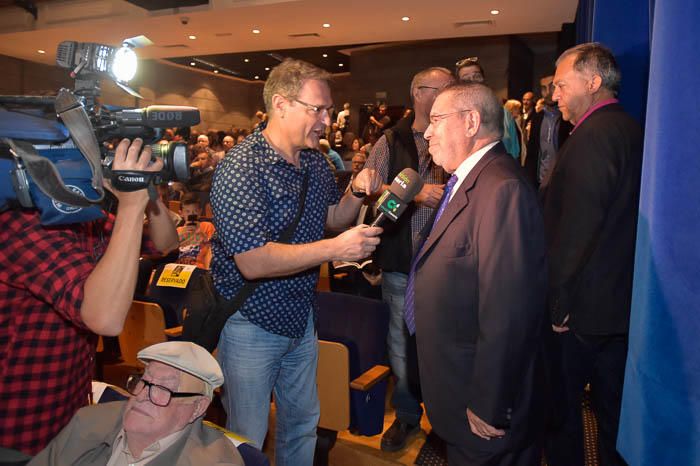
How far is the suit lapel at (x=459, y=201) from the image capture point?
5.46ft

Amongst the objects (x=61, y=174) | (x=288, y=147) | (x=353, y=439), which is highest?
(x=288, y=147)

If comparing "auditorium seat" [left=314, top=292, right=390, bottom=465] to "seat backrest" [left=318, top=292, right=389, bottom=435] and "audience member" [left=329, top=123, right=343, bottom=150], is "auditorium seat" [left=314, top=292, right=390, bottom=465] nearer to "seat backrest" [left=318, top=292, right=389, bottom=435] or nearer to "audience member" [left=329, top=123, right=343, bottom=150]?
"seat backrest" [left=318, top=292, right=389, bottom=435]

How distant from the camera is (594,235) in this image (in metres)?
1.97

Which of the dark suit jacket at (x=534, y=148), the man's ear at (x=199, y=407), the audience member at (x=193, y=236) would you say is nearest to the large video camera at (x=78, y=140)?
the man's ear at (x=199, y=407)

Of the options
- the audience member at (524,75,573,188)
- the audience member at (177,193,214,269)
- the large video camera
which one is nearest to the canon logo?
the large video camera

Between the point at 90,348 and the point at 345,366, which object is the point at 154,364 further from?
the point at 345,366

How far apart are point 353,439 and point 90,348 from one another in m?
1.82

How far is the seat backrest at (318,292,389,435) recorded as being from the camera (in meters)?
2.60

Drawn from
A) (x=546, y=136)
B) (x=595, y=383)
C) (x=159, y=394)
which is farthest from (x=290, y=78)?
(x=546, y=136)

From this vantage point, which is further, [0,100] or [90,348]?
[90,348]

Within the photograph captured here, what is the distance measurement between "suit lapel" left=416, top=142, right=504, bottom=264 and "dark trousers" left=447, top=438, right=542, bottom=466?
0.60 metres

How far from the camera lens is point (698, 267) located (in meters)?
1.23

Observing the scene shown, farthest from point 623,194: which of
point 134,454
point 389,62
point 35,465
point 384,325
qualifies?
point 389,62

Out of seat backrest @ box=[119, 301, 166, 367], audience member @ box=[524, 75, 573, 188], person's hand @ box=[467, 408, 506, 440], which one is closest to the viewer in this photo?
person's hand @ box=[467, 408, 506, 440]
